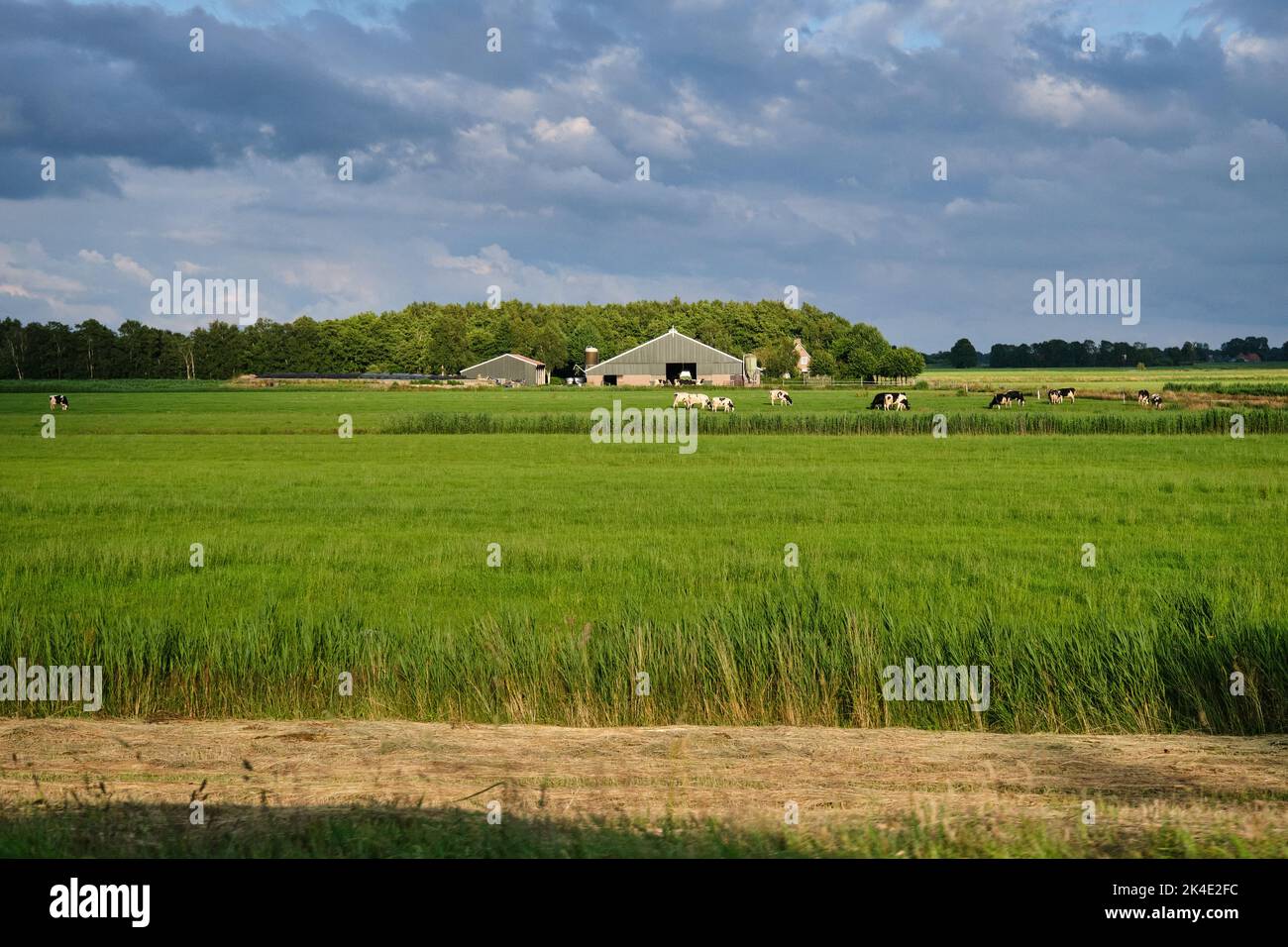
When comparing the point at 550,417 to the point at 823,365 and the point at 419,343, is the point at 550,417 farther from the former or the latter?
the point at 419,343

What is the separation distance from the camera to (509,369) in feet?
481

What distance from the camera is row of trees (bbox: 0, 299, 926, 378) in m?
150

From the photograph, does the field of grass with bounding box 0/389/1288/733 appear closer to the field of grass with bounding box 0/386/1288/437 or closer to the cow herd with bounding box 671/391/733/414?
the field of grass with bounding box 0/386/1288/437

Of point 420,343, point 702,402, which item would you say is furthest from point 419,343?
point 702,402

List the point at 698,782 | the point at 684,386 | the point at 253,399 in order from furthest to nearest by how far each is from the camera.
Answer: the point at 684,386 → the point at 253,399 → the point at 698,782

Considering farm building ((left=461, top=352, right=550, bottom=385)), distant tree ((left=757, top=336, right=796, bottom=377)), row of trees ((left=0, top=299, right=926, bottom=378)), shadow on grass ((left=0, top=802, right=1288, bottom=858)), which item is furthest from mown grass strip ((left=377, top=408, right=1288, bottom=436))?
distant tree ((left=757, top=336, right=796, bottom=377))

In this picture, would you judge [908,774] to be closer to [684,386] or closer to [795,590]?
[795,590]

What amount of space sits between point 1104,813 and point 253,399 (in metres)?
99.6

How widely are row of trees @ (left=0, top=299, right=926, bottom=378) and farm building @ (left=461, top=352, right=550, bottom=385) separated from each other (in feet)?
31.4

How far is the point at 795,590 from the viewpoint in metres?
13.8

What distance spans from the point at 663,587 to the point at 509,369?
438 feet

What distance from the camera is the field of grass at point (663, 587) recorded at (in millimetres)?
9891
